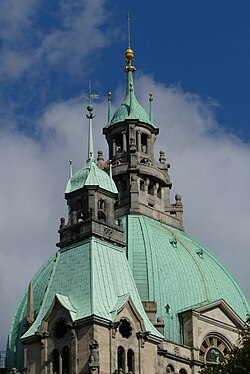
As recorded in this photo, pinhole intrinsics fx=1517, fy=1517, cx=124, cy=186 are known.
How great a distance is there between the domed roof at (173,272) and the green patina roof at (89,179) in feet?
23.2

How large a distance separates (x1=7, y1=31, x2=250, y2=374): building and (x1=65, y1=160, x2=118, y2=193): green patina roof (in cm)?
9

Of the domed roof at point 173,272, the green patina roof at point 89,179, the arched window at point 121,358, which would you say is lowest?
the arched window at point 121,358

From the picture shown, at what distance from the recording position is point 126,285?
329 ft

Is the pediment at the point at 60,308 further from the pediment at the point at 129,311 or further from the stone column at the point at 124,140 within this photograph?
the stone column at the point at 124,140

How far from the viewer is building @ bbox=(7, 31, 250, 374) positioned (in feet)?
315

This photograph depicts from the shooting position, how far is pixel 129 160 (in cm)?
11919

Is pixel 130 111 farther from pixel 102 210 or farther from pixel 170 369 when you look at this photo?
pixel 170 369

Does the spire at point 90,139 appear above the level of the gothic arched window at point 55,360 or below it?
above

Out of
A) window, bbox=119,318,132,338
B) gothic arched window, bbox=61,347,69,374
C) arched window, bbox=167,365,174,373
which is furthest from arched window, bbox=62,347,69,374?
arched window, bbox=167,365,174,373

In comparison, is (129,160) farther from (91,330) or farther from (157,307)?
(91,330)

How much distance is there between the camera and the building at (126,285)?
315ft

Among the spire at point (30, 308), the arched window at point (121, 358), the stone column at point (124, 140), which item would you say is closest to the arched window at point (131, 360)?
the arched window at point (121, 358)

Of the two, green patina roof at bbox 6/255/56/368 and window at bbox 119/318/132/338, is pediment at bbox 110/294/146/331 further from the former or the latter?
green patina roof at bbox 6/255/56/368

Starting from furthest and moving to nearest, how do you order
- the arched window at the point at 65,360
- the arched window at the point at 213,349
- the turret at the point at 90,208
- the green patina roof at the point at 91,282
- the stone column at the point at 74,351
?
the arched window at the point at 213,349 < the turret at the point at 90,208 < the green patina roof at the point at 91,282 < the arched window at the point at 65,360 < the stone column at the point at 74,351
